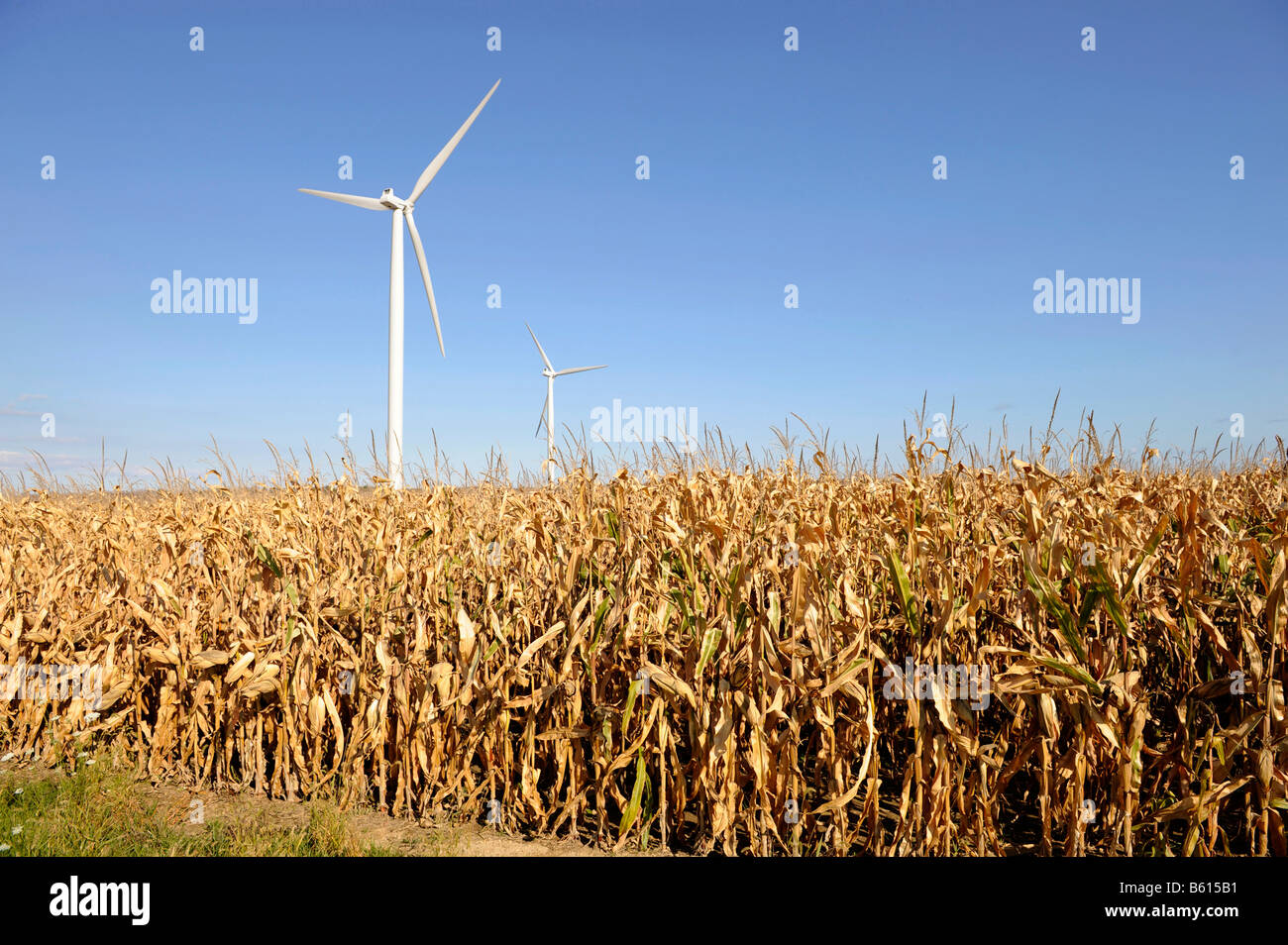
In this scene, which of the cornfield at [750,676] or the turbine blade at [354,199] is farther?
the turbine blade at [354,199]

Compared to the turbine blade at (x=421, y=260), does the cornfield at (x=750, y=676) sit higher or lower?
lower

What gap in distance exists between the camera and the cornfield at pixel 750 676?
3918mm

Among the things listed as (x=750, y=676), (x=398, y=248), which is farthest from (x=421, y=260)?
(x=750, y=676)

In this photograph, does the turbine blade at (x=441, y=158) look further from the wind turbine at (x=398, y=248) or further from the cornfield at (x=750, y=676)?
the cornfield at (x=750, y=676)

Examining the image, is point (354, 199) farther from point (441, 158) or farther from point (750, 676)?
point (750, 676)

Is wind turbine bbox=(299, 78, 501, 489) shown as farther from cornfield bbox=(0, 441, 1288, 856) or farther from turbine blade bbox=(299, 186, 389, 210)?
cornfield bbox=(0, 441, 1288, 856)

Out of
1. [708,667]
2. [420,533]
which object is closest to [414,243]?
[420,533]

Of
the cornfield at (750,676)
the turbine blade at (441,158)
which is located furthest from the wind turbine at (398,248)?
the cornfield at (750,676)

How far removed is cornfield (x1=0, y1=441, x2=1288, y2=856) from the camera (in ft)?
12.9

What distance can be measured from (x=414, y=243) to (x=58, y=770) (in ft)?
60.7

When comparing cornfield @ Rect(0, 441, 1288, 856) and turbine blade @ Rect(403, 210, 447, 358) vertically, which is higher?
turbine blade @ Rect(403, 210, 447, 358)

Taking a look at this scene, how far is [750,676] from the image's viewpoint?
160 inches

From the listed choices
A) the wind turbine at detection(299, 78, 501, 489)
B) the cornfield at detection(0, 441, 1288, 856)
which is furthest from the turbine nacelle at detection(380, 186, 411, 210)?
the cornfield at detection(0, 441, 1288, 856)
